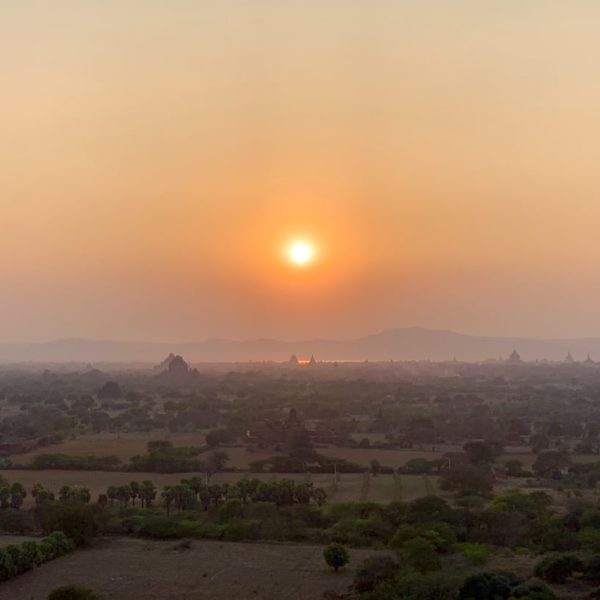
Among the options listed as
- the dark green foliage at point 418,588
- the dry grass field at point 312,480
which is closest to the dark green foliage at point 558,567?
the dark green foliage at point 418,588

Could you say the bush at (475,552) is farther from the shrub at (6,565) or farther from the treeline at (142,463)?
the treeline at (142,463)

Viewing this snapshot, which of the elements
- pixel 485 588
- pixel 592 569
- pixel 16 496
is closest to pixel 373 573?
pixel 485 588

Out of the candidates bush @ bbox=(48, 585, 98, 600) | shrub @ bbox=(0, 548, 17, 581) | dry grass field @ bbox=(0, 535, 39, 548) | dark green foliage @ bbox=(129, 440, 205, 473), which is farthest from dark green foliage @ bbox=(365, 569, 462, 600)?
dark green foliage @ bbox=(129, 440, 205, 473)

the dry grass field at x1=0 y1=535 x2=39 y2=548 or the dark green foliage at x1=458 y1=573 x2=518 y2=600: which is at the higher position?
the dark green foliage at x1=458 y1=573 x2=518 y2=600

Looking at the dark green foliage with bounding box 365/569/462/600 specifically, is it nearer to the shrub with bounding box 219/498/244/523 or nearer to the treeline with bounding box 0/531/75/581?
the shrub with bounding box 219/498/244/523

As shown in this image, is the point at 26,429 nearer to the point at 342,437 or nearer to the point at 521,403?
the point at 342,437

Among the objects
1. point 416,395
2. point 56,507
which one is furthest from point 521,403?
point 56,507
